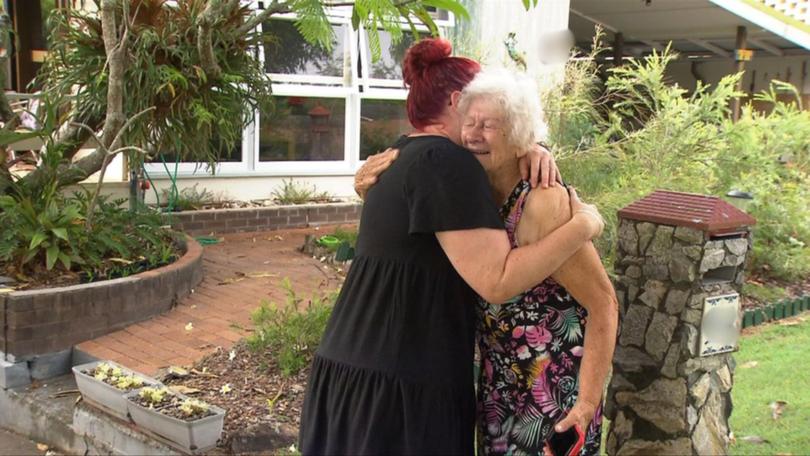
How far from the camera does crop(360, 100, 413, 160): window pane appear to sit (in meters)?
10.2

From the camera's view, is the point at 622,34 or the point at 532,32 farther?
the point at 622,34

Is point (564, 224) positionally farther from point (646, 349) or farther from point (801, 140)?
point (801, 140)

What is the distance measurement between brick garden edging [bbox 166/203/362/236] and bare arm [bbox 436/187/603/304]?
20.0 feet

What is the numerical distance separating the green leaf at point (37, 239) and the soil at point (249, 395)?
143 cm

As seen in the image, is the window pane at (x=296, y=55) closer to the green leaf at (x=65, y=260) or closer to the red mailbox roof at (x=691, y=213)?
the green leaf at (x=65, y=260)

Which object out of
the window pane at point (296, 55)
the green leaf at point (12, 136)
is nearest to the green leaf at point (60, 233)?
the green leaf at point (12, 136)

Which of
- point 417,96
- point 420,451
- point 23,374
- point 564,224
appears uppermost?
point 417,96

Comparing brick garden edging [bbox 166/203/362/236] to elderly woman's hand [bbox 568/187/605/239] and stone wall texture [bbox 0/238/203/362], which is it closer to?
stone wall texture [bbox 0/238/203/362]

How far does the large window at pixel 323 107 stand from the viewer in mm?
9055

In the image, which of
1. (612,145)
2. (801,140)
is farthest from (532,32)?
(612,145)

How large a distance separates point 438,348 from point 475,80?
735mm

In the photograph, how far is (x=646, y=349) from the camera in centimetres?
273

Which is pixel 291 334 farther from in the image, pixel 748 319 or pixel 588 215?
pixel 748 319

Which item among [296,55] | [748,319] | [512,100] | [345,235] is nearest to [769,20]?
[296,55]
